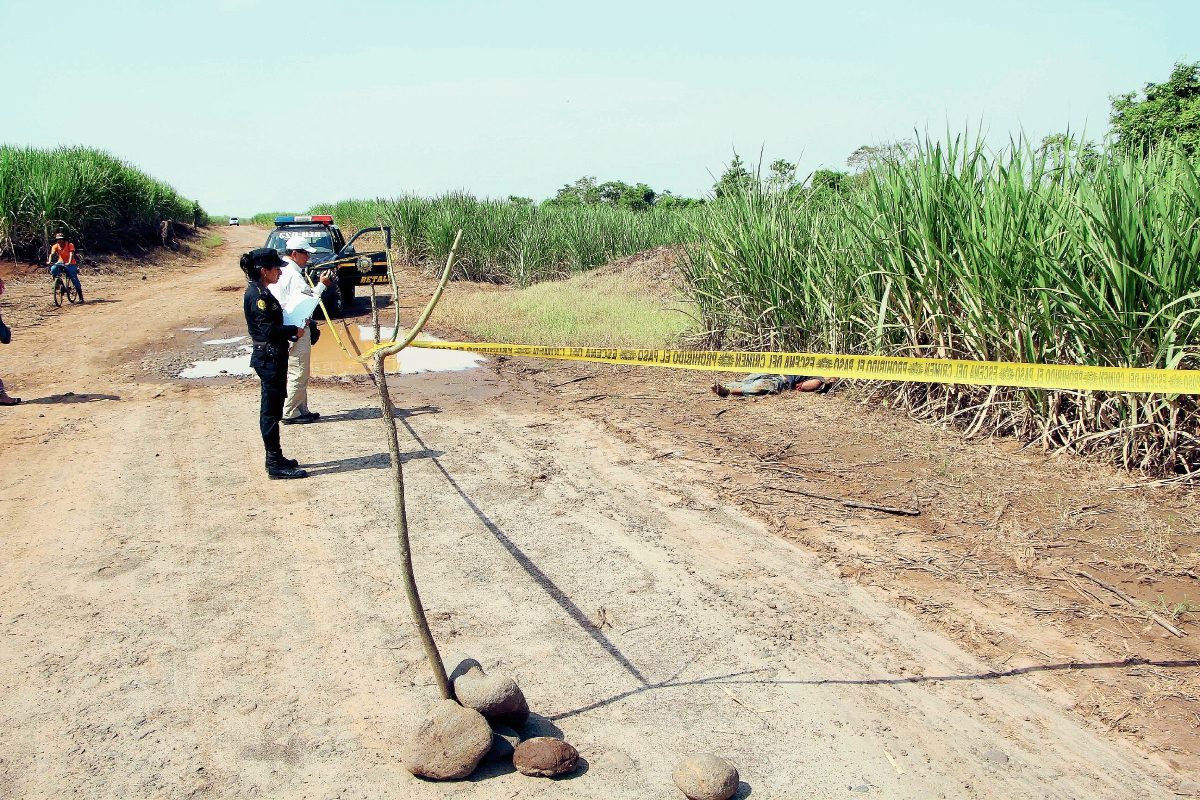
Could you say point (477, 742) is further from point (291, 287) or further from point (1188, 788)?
point (291, 287)

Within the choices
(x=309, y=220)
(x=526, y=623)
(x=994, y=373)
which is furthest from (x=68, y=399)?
(x=994, y=373)

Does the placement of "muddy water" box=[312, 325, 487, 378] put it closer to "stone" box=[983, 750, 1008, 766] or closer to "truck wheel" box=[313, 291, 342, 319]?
"truck wheel" box=[313, 291, 342, 319]

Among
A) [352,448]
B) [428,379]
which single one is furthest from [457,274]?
[352,448]

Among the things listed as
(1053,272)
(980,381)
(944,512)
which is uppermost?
(1053,272)

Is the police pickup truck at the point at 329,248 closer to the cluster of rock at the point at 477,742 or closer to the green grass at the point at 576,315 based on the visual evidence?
the green grass at the point at 576,315

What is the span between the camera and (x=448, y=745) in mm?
2773

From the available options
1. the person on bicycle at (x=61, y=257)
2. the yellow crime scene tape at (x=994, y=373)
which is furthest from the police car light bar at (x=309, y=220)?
the yellow crime scene tape at (x=994, y=373)

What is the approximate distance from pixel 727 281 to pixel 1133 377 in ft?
20.6

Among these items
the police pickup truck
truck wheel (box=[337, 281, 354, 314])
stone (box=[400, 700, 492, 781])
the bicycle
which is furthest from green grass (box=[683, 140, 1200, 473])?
the bicycle

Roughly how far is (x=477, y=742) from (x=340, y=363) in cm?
879

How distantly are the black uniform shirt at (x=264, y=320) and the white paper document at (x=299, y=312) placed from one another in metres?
0.21

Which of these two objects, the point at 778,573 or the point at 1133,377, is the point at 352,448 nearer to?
the point at 778,573

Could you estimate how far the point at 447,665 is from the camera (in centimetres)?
322

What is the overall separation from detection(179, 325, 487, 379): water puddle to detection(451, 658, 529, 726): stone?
7071mm
